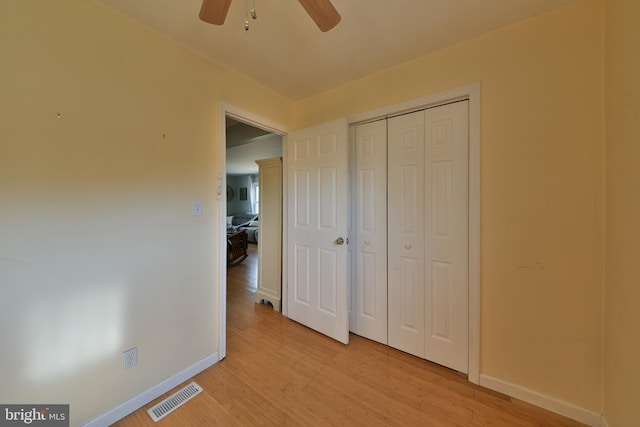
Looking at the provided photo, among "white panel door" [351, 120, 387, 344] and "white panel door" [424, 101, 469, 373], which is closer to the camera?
"white panel door" [424, 101, 469, 373]

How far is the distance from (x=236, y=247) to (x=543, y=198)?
189 inches

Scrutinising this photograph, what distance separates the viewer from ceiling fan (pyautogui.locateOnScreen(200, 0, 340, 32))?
3.33ft

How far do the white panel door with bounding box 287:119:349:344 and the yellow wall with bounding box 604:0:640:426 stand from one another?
5.18 feet

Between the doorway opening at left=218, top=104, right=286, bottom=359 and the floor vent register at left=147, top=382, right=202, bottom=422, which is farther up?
the doorway opening at left=218, top=104, right=286, bottom=359

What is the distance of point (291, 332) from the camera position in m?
2.32

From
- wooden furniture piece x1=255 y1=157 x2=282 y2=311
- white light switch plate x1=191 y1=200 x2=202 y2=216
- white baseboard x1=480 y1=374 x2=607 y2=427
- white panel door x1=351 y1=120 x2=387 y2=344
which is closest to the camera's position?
white baseboard x1=480 y1=374 x2=607 y2=427

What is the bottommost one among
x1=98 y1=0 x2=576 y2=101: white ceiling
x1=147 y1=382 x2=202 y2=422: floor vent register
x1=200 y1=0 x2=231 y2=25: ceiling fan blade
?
x1=147 y1=382 x2=202 y2=422: floor vent register

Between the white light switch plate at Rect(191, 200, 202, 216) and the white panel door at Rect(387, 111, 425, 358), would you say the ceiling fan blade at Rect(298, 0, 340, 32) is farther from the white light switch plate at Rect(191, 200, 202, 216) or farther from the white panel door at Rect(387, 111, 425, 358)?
the white light switch plate at Rect(191, 200, 202, 216)

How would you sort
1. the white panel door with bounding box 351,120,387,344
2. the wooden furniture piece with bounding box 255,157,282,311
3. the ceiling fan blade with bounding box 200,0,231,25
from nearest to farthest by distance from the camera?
the ceiling fan blade with bounding box 200,0,231,25 → the white panel door with bounding box 351,120,387,344 → the wooden furniture piece with bounding box 255,157,282,311

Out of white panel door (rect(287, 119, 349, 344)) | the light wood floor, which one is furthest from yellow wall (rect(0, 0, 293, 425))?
white panel door (rect(287, 119, 349, 344))

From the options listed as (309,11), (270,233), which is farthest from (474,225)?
(270,233)

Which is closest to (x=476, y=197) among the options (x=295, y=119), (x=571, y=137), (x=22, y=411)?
(x=571, y=137)

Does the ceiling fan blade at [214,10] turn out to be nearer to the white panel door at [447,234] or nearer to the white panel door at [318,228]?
the white panel door at [318,228]

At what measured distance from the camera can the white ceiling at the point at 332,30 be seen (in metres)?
1.35
